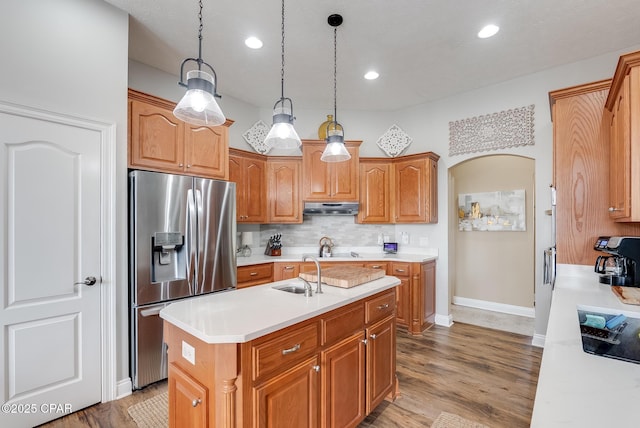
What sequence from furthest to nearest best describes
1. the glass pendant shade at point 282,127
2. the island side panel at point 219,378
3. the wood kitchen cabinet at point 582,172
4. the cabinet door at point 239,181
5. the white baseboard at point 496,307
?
the white baseboard at point 496,307
the cabinet door at point 239,181
the wood kitchen cabinet at point 582,172
the glass pendant shade at point 282,127
the island side panel at point 219,378

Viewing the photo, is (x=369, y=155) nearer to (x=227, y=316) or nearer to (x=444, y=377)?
(x=444, y=377)

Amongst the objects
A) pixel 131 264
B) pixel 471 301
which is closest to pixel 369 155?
pixel 471 301

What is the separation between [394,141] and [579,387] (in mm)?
3842

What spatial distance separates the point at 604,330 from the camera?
4.31 ft

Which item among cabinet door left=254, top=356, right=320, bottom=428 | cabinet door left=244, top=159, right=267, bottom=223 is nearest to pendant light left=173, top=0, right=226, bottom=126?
cabinet door left=254, top=356, right=320, bottom=428

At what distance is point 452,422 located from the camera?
6.52ft

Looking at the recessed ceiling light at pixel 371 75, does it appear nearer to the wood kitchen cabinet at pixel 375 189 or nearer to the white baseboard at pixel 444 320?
the wood kitchen cabinet at pixel 375 189

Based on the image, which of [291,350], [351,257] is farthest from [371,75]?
[291,350]

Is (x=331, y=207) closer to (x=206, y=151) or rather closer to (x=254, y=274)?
(x=254, y=274)

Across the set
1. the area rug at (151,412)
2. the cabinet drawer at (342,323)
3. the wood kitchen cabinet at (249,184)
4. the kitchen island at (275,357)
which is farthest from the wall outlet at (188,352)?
the wood kitchen cabinet at (249,184)

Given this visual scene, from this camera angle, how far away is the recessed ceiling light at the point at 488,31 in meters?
2.51

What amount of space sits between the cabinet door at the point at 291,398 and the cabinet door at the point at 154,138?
2.06m

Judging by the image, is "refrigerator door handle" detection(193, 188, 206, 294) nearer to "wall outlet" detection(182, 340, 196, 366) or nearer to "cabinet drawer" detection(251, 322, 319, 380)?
"wall outlet" detection(182, 340, 196, 366)

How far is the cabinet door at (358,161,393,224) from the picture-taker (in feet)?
13.5
